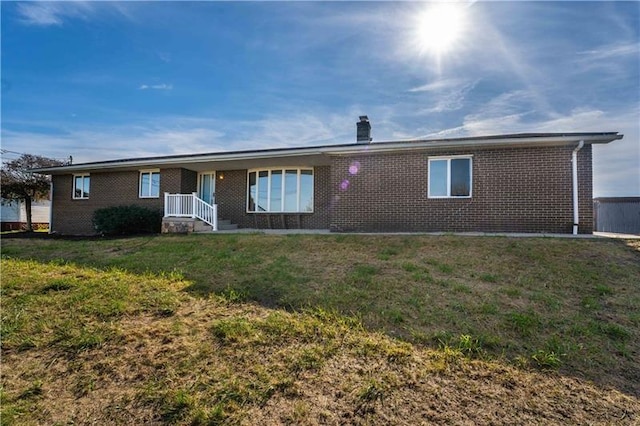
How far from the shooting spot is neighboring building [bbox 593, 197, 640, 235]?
12758mm

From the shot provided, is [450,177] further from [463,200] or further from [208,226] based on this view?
[208,226]

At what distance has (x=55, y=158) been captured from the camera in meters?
22.5

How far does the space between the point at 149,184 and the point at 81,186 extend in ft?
14.5

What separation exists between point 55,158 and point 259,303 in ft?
83.4

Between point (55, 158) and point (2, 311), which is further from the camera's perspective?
point (55, 158)

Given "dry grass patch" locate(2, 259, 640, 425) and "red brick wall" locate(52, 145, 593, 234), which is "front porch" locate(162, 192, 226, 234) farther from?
"dry grass patch" locate(2, 259, 640, 425)

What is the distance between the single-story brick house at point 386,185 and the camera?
31.3ft

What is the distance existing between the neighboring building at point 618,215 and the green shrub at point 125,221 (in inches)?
744

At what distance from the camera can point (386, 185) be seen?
10977 millimetres

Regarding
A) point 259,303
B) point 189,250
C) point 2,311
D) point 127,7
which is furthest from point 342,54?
point 2,311

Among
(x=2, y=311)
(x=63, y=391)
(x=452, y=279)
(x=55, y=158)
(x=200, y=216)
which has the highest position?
(x=55, y=158)

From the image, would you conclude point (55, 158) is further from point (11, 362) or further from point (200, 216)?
point (11, 362)

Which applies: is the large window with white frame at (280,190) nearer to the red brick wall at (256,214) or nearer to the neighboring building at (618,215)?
the red brick wall at (256,214)

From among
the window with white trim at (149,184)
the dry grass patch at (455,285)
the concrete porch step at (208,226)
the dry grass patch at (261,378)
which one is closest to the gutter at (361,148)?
the window with white trim at (149,184)
